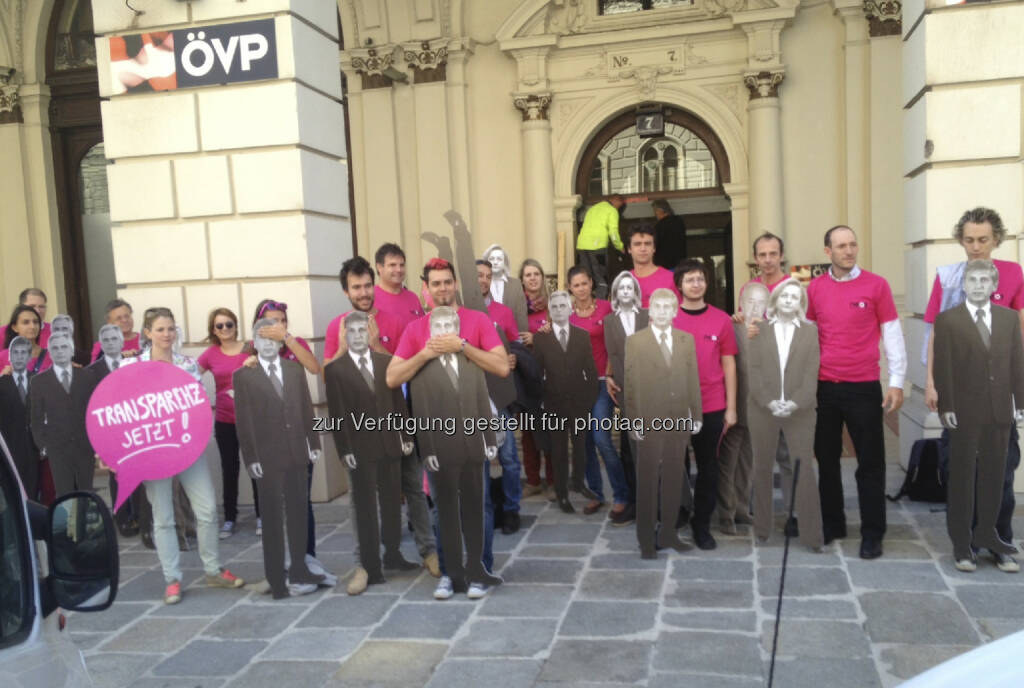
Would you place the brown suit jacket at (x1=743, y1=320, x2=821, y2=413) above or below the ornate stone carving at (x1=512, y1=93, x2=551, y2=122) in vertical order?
below

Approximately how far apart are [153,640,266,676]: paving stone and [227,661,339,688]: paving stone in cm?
10

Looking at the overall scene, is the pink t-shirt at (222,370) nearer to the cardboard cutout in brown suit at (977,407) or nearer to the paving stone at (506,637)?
the paving stone at (506,637)

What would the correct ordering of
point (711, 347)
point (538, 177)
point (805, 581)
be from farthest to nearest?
point (538, 177) → point (711, 347) → point (805, 581)

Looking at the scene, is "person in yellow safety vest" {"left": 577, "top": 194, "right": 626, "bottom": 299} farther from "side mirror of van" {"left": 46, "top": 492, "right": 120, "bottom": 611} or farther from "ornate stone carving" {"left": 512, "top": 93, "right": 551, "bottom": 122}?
"side mirror of van" {"left": 46, "top": 492, "right": 120, "bottom": 611}

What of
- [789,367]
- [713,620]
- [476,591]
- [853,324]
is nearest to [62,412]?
[476,591]

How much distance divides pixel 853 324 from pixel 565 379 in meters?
1.98

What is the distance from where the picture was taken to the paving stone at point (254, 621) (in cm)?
455

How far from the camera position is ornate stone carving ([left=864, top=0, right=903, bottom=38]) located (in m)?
10.1

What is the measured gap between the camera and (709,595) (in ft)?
15.4

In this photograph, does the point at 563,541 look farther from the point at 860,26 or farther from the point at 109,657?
the point at 860,26

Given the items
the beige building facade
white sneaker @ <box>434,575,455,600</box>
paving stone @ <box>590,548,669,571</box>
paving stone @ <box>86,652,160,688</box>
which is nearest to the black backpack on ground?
the beige building facade

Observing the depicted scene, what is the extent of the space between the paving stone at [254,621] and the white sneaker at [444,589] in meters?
0.73

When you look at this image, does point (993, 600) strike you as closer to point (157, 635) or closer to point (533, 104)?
point (157, 635)

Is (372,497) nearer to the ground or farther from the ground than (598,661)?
farther from the ground
